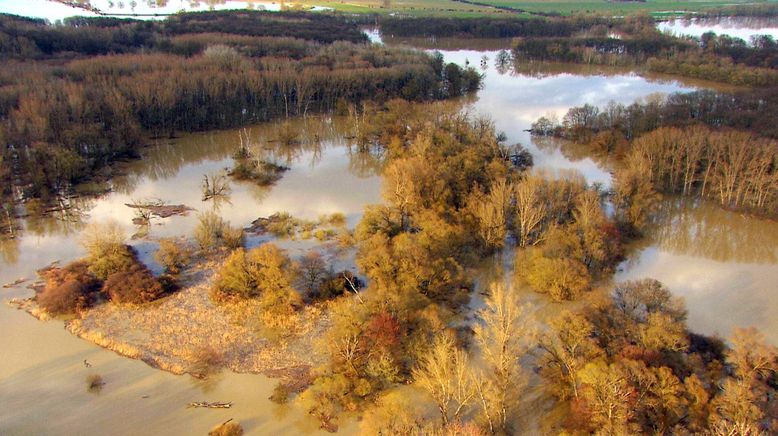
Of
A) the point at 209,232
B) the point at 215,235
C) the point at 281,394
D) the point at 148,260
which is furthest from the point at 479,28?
the point at 281,394

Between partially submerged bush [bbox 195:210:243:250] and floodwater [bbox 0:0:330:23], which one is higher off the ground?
floodwater [bbox 0:0:330:23]

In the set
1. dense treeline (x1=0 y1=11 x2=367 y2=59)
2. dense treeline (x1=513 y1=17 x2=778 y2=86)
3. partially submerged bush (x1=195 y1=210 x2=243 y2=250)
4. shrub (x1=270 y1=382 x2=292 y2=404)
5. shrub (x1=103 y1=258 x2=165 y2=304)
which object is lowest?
shrub (x1=270 y1=382 x2=292 y2=404)

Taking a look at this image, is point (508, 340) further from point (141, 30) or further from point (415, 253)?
point (141, 30)

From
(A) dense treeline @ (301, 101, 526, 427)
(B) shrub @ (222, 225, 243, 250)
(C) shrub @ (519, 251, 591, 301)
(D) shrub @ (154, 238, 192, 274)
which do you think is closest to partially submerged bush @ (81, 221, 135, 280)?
(D) shrub @ (154, 238, 192, 274)

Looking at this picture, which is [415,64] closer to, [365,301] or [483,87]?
[483,87]

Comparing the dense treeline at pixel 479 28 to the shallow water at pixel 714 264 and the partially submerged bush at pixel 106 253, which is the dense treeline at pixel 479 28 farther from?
the partially submerged bush at pixel 106 253

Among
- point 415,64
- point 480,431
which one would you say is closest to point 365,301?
point 480,431

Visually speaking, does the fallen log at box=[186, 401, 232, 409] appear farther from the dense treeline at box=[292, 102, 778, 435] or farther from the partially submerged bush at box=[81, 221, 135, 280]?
the partially submerged bush at box=[81, 221, 135, 280]

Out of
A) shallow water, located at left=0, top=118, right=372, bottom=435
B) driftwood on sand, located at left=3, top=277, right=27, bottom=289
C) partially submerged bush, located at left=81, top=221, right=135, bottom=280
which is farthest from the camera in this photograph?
driftwood on sand, located at left=3, top=277, right=27, bottom=289
